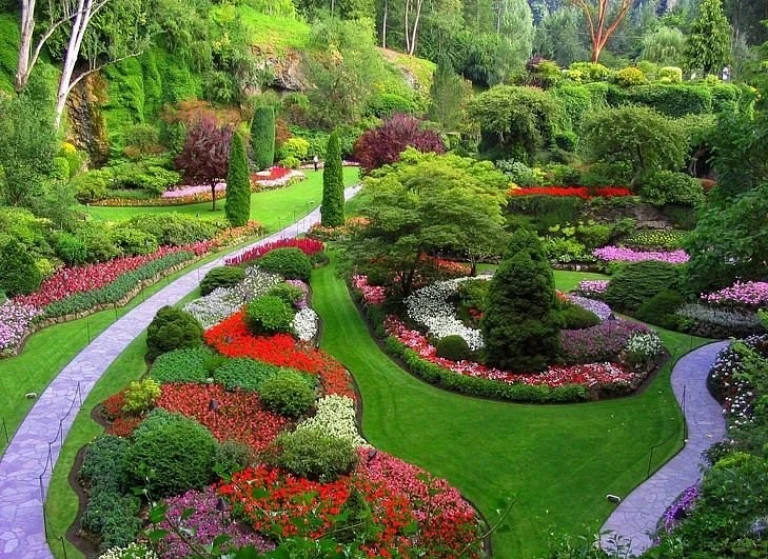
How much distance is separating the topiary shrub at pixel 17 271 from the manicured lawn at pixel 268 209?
9.03 metres

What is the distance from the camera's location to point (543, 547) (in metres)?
8.83

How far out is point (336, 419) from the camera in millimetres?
11867

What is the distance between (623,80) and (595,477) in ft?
117

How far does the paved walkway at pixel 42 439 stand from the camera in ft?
29.8

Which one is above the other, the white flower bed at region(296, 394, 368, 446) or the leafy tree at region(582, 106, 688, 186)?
the leafy tree at region(582, 106, 688, 186)

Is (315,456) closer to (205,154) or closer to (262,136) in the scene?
(205,154)

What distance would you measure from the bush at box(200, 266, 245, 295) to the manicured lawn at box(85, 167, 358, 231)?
7.84 meters

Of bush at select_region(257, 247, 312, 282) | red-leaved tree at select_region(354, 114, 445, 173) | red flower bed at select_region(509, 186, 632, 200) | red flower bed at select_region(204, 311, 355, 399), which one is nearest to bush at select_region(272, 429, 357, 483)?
red flower bed at select_region(204, 311, 355, 399)

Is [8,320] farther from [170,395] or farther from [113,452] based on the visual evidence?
[113,452]

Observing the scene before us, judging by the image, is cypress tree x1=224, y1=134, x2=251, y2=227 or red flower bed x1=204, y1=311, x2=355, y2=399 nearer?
red flower bed x1=204, y1=311, x2=355, y2=399

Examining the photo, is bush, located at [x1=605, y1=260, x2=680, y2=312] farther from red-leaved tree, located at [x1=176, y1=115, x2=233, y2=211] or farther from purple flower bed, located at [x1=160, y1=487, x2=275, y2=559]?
red-leaved tree, located at [x1=176, y1=115, x2=233, y2=211]

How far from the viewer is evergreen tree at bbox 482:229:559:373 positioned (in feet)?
44.9

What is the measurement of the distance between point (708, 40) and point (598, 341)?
36.9 meters

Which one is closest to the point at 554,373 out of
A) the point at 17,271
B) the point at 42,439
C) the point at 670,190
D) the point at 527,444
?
the point at 527,444
